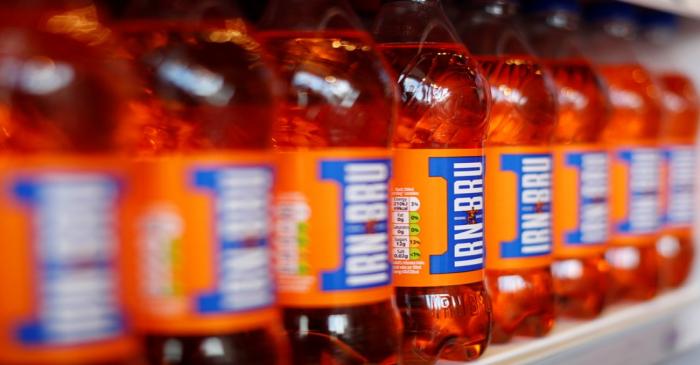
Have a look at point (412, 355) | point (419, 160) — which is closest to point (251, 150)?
point (419, 160)

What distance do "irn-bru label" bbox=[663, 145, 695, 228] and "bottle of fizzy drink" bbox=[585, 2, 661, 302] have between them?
43 millimetres

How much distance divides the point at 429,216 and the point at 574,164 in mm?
400

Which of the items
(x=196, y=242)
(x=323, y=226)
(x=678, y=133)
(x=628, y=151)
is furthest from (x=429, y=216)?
(x=678, y=133)

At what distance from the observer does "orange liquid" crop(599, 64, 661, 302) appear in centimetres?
158

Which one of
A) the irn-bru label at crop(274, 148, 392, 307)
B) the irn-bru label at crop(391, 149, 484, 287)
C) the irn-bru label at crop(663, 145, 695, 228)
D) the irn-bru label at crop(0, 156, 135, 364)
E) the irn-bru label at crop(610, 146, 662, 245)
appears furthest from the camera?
the irn-bru label at crop(663, 145, 695, 228)

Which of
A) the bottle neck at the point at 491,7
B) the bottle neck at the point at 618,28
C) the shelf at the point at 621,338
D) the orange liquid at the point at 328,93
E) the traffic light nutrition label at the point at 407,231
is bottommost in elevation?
the shelf at the point at 621,338

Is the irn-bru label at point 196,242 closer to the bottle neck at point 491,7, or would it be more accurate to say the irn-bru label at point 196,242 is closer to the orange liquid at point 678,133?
the bottle neck at point 491,7

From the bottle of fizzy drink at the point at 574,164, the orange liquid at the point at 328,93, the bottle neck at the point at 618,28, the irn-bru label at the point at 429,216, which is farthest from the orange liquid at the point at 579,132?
the orange liquid at the point at 328,93

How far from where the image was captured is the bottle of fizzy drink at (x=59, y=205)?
0.64 meters

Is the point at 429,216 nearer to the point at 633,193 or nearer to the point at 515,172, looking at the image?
the point at 515,172

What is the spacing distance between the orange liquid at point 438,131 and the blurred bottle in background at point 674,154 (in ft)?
2.17

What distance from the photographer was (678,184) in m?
1.69

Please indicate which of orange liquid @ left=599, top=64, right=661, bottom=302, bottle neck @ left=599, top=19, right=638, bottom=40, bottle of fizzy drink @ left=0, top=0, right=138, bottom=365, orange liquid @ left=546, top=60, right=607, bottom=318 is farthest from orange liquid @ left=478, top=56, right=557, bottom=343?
bottle of fizzy drink @ left=0, top=0, right=138, bottom=365

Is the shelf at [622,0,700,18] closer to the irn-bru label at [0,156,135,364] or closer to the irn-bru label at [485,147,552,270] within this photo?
the irn-bru label at [485,147,552,270]
